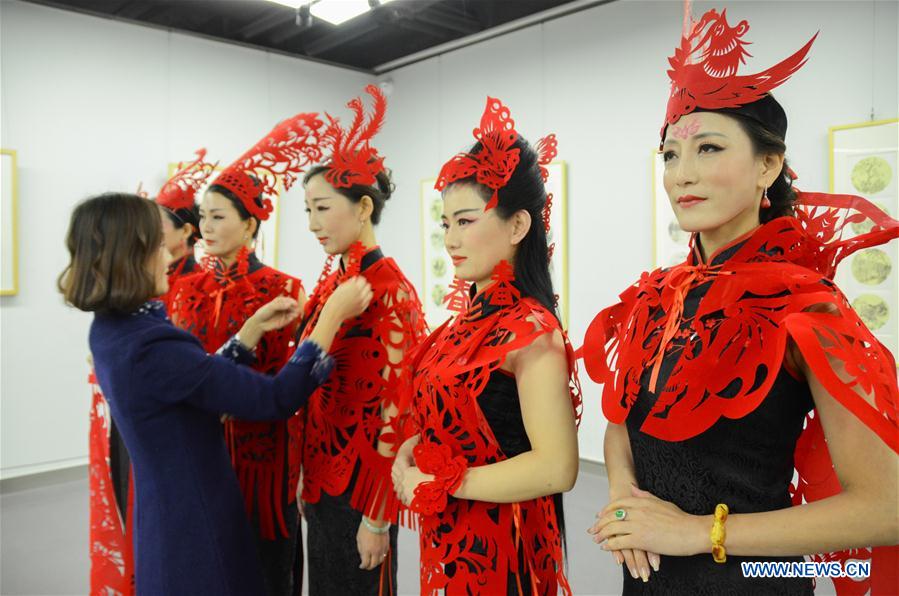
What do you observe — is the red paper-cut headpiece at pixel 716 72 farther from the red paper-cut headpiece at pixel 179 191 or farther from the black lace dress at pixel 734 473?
the red paper-cut headpiece at pixel 179 191

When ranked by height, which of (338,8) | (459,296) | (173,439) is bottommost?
(173,439)

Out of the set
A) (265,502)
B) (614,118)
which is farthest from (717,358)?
(614,118)

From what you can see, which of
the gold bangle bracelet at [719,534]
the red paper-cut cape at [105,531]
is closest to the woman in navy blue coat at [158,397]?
the red paper-cut cape at [105,531]

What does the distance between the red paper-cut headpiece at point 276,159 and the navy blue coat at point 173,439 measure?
0.76 m

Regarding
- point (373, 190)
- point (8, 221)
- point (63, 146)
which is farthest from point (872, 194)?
point (8, 221)

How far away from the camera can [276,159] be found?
212 cm

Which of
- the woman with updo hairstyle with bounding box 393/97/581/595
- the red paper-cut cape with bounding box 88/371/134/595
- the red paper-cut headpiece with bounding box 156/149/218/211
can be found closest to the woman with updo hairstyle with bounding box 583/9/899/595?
the woman with updo hairstyle with bounding box 393/97/581/595

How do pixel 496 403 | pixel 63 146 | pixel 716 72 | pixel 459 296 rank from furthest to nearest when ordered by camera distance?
pixel 63 146, pixel 459 296, pixel 496 403, pixel 716 72

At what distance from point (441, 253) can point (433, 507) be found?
4.06 m

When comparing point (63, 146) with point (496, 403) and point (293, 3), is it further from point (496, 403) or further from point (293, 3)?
point (496, 403)

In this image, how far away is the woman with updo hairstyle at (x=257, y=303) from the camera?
2062mm

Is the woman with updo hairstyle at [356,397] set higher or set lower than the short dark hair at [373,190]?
lower

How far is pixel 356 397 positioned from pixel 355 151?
2.42 ft

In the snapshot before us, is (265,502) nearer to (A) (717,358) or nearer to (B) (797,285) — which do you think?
(A) (717,358)
